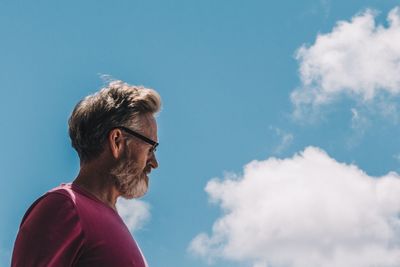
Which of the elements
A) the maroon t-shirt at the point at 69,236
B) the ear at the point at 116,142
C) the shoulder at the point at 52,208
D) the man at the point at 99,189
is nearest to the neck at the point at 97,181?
the man at the point at 99,189

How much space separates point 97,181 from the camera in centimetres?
450

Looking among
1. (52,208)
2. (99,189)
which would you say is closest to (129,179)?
(99,189)

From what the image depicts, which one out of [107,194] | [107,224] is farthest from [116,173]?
[107,224]

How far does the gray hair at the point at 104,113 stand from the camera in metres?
4.55

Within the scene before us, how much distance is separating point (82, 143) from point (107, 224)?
686mm

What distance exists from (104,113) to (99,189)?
19.9 inches

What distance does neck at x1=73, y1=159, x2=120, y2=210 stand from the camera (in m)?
4.48

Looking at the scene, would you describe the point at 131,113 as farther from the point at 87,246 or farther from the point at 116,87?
the point at 87,246

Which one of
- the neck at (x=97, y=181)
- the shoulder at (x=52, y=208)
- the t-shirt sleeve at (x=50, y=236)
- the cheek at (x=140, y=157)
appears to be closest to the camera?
the t-shirt sleeve at (x=50, y=236)

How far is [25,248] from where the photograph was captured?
3.83 m

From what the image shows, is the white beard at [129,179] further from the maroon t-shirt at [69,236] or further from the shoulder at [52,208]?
the shoulder at [52,208]

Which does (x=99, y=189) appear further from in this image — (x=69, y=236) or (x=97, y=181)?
(x=69, y=236)

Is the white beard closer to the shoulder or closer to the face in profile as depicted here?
the face in profile

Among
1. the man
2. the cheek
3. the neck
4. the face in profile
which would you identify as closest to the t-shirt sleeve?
the man
